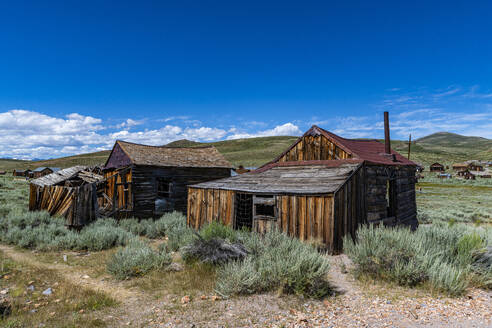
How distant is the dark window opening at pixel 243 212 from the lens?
11.2 m

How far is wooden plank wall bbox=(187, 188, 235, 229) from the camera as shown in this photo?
36.7 feet

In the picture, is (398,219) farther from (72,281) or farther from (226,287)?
(72,281)

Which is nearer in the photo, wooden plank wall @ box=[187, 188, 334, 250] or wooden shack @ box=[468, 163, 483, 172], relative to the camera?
wooden plank wall @ box=[187, 188, 334, 250]

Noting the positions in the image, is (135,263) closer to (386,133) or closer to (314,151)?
(314,151)

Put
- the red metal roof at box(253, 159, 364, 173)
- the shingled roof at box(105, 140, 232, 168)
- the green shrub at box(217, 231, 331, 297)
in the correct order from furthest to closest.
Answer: the shingled roof at box(105, 140, 232, 168), the red metal roof at box(253, 159, 364, 173), the green shrub at box(217, 231, 331, 297)

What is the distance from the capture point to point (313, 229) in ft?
29.0

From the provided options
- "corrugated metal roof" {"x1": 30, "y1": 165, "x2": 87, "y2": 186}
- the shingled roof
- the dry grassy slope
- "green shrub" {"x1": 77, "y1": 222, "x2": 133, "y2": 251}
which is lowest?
"green shrub" {"x1": 77, "y1": 222, "x2": 133, "y2": 251}

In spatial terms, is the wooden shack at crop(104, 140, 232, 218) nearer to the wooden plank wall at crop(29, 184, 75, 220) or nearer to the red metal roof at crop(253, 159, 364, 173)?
the wooden plank wall at crop(29, 184, 75, 220)

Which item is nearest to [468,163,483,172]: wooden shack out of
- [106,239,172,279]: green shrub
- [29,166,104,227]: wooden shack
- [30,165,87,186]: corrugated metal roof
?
[29,166,104,227]: wooden shack

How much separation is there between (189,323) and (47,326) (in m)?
2.26

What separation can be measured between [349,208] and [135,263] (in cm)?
671

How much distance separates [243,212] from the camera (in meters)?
12.5

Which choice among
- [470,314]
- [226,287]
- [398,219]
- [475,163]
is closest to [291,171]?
[398,219]

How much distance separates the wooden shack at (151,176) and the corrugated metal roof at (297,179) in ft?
14.8
